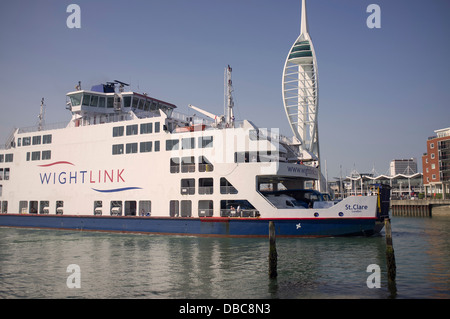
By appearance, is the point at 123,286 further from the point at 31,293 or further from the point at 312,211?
the point at 312,211

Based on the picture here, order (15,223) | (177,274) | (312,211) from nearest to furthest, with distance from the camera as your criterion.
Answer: (177,274), (312,211), (15,223)

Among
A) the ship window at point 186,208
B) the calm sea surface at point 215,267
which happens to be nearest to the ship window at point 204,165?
the ship window at point 186,208

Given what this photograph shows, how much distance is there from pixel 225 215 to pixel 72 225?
42.9 feet

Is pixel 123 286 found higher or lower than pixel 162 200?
lower

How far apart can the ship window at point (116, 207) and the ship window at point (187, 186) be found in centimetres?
554

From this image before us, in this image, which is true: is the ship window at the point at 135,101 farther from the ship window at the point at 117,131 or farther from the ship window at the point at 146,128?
the ship window at the point at 146,128

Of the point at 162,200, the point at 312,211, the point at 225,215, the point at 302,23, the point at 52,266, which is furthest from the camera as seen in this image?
the point at 302,23

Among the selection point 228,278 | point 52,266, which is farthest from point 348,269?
point 52,266

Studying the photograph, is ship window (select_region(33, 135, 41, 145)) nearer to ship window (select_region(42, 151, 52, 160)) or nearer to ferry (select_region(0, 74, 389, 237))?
ferry (select_region(0, 74, 389, 237))

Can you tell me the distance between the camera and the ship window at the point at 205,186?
23.0 metres

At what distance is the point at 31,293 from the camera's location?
12.1 meters

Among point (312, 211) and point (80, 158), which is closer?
point (312, 211)

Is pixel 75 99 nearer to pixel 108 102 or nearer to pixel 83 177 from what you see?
pixel 108 102

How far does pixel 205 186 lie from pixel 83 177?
1070 centimetres
